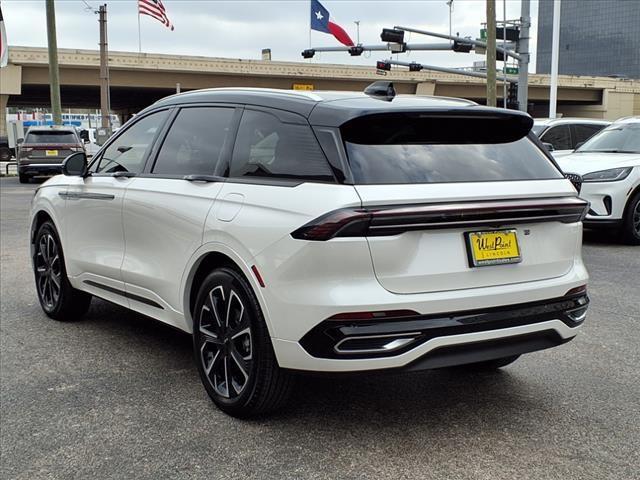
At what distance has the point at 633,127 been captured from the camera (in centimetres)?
1134

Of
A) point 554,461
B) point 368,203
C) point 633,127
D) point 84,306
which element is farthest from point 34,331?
point 633,127

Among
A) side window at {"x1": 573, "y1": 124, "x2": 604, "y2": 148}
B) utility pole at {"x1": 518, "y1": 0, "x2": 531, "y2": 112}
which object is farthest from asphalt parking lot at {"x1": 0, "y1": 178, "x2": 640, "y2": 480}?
utility pole at {"x1": 518, "y1": 0, "x2": 531, "y2": 112}

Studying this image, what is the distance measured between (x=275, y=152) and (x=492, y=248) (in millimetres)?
1167

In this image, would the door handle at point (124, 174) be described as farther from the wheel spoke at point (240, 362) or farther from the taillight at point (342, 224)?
the taillight at point (342, 224)

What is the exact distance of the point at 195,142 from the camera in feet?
14.8

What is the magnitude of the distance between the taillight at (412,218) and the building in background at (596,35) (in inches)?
1826

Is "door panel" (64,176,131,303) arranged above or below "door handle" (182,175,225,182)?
below

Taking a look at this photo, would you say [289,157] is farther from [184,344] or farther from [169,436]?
[184,344]

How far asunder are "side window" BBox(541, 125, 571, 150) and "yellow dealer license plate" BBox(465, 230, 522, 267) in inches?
455

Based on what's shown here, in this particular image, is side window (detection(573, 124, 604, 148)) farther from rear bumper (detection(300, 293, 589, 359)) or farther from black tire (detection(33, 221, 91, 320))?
rear bumper (detection(300, 293, 589, 359))

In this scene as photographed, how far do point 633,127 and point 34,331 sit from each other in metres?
9.11

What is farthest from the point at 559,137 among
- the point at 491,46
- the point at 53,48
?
the point at 53,48

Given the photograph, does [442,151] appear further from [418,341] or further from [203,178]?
[203,178]

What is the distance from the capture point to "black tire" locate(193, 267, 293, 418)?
11.9 ft
